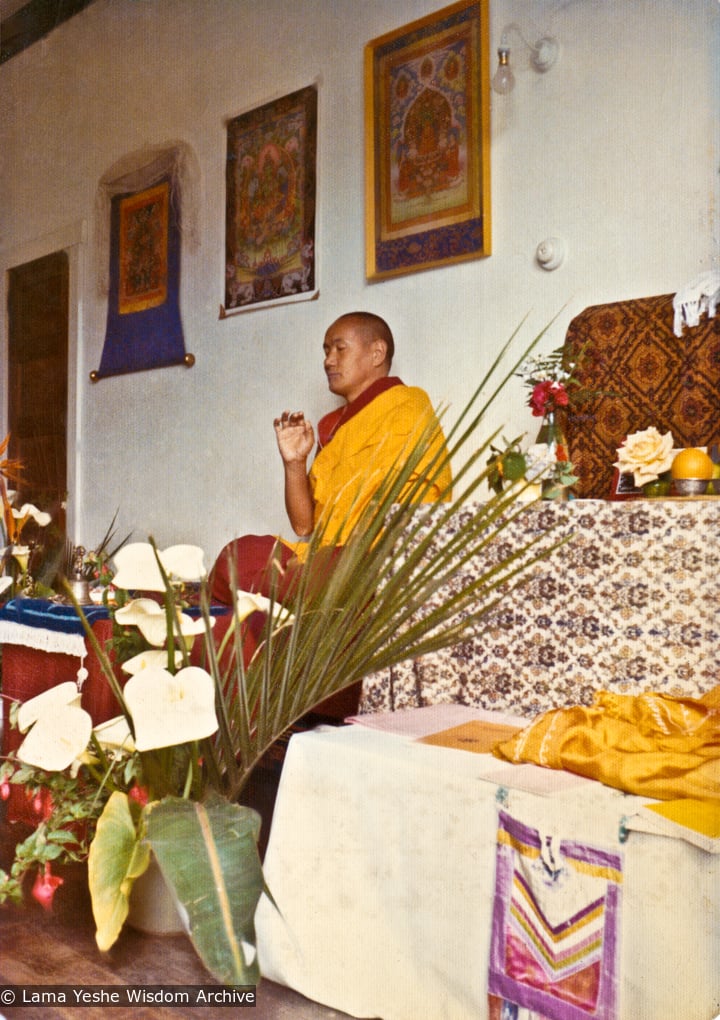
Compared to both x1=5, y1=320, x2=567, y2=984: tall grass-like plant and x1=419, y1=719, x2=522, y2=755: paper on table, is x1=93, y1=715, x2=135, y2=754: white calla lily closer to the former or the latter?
x1=5, y1=320, x2=567, y2=984: tall grass-like plant

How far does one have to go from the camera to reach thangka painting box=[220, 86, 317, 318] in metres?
3.07

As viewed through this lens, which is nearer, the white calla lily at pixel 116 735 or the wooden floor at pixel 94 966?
the white calla lily at pixel 116 735

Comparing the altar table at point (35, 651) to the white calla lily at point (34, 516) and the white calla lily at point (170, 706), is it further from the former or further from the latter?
the white calla lily at point (170, 706)

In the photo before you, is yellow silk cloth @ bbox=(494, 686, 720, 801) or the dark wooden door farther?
the dark wooden door

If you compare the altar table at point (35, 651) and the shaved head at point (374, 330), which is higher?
the shaved head at point (374, 330)

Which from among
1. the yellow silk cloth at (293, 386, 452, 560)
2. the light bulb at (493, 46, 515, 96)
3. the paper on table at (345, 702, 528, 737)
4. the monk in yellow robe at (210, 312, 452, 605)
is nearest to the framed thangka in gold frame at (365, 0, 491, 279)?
the light bulb at (493, 46, 515, 96)

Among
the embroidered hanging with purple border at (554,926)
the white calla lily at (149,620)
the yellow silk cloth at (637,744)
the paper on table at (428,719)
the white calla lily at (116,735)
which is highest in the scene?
the white calla lily at (149,620)

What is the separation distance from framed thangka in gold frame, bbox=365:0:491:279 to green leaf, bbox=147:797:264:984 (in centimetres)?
204

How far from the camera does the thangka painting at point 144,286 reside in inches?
112

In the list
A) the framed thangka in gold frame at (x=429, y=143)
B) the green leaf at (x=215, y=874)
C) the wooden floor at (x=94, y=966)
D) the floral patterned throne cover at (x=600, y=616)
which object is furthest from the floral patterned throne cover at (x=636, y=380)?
the green leaf at (x=215, y=874)

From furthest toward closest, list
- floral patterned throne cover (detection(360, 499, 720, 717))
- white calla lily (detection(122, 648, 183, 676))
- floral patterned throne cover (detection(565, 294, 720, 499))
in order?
floral patterned throne cover (detection(565, 294, 720, 499)) < floral patterned throne cover (detection(360, 499, 720, 717)) < white calla lily (detection(122, 648, 183, 676))

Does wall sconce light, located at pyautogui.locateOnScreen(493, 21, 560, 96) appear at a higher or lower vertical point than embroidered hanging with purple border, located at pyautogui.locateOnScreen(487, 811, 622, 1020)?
higher

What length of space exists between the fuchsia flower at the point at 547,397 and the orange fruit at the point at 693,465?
0.42 metres

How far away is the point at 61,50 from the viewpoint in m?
2.75
